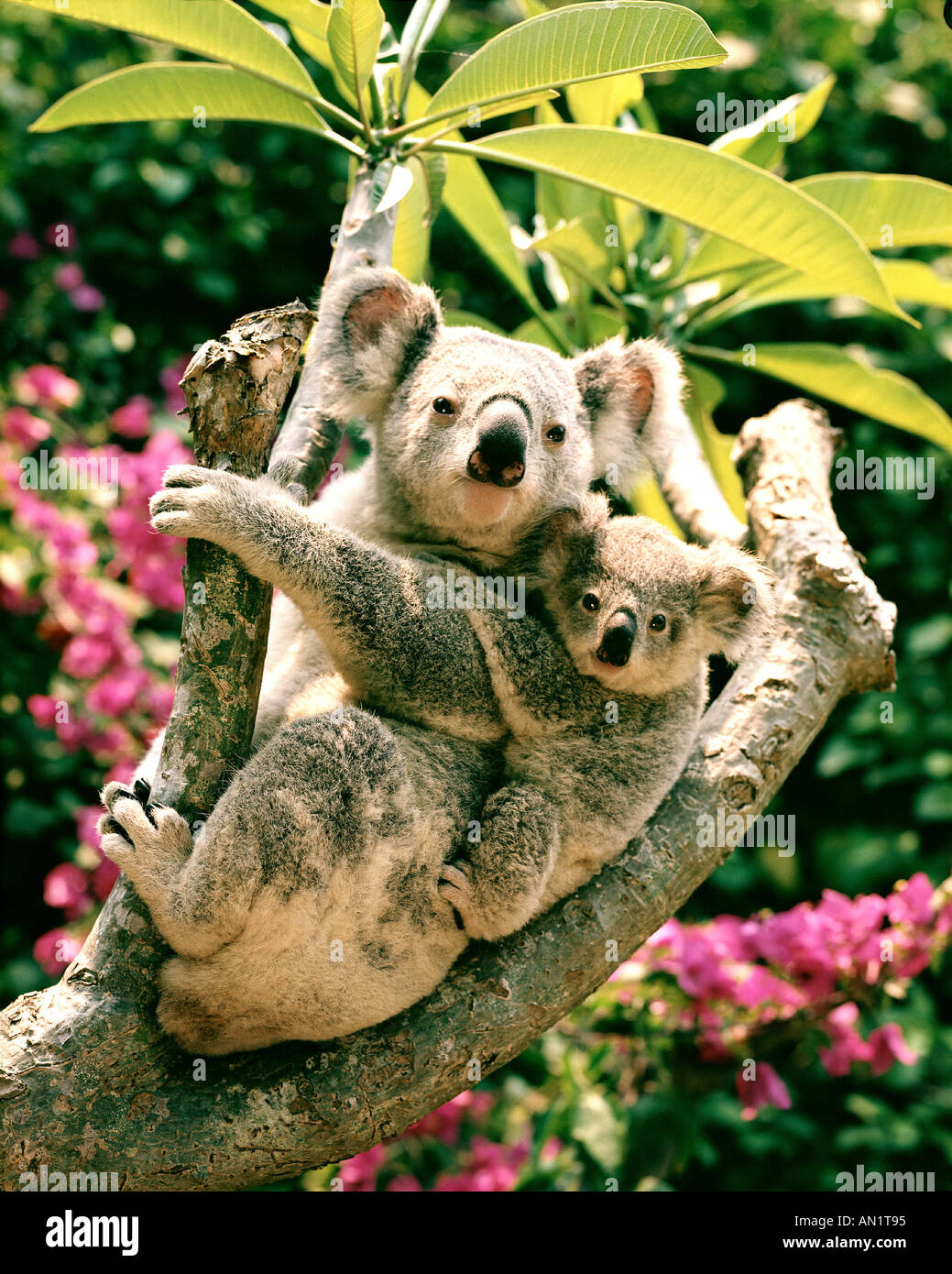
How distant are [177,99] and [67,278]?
2.10 m

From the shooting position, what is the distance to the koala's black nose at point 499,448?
A: 2.08 meters

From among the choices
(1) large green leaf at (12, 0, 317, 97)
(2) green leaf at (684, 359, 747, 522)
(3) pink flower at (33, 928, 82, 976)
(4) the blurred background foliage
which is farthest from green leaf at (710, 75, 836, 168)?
(3) pink flower at (33, 928, 82, 976)

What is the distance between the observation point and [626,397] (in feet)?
8.40

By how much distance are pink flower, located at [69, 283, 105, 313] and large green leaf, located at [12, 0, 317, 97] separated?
7.28 feet

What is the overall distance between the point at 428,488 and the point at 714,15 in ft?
12.5

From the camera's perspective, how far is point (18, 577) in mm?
3582

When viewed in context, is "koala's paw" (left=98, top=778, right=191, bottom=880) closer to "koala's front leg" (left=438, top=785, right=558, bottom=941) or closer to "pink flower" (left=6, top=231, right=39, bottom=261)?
"koala's front leg" (left=438, top=785, right=558, bottom=941)

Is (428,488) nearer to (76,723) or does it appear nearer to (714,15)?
(76,723)

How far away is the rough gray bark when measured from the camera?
177 centimetres


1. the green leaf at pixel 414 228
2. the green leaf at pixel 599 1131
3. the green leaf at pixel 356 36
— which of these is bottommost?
the green leaf at pixel 599 1131

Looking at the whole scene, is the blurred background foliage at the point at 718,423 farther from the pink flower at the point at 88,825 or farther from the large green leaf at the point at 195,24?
the large green leaf at the point at 195,24

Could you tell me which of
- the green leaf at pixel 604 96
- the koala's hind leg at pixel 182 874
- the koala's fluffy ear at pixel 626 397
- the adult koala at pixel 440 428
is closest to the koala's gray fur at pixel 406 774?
the koala's hind leg at pixel 182 874

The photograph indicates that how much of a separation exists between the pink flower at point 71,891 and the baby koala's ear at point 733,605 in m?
2.05

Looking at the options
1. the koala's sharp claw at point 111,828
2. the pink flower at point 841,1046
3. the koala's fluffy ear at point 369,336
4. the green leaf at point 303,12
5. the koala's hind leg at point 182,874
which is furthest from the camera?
the pink flower at point 841,1046
